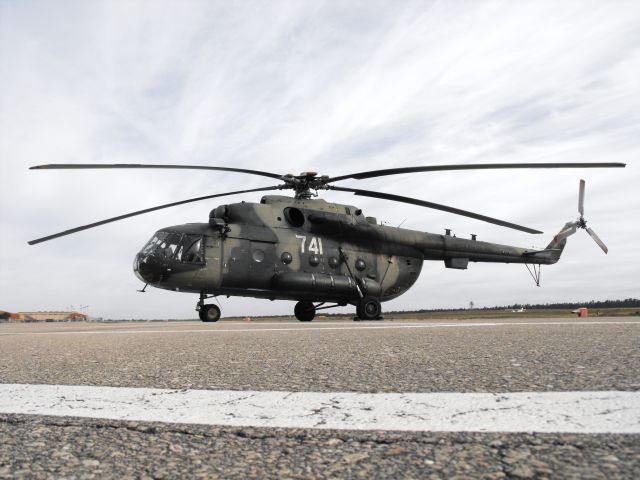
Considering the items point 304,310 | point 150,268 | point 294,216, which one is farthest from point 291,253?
point 150,268

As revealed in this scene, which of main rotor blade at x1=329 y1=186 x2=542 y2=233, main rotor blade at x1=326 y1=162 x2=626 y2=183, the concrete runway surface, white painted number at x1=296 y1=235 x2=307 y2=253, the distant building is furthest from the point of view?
the distant building

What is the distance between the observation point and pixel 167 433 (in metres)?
1.78

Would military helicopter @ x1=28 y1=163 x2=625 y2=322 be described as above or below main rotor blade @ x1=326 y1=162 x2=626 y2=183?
below

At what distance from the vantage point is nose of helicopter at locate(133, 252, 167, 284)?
13.5 metres

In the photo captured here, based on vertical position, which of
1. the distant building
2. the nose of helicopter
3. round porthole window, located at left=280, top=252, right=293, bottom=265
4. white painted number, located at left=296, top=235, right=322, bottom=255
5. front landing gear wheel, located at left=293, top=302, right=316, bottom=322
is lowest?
the distant building

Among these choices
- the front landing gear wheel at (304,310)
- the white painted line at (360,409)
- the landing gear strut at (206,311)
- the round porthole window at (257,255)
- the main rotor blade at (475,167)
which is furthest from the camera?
the front landing gear wheel at (304,310)

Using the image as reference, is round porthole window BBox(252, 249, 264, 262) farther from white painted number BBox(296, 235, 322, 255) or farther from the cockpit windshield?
the cockpit windshield

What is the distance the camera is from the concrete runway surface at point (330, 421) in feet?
4.60

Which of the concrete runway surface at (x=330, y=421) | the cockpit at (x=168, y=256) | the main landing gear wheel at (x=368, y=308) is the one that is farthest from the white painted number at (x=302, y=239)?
the concrete runway surface at (x=330, y=421)

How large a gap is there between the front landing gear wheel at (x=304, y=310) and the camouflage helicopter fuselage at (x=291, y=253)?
96 centimetres

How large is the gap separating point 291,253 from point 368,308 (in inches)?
125

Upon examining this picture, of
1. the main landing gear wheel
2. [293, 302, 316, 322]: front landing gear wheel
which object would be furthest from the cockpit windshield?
the main landing gear wheel

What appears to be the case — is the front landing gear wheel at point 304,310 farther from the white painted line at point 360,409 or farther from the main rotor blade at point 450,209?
the white painted line at point 360,409

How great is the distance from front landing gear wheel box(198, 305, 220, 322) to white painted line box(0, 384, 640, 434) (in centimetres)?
1241
